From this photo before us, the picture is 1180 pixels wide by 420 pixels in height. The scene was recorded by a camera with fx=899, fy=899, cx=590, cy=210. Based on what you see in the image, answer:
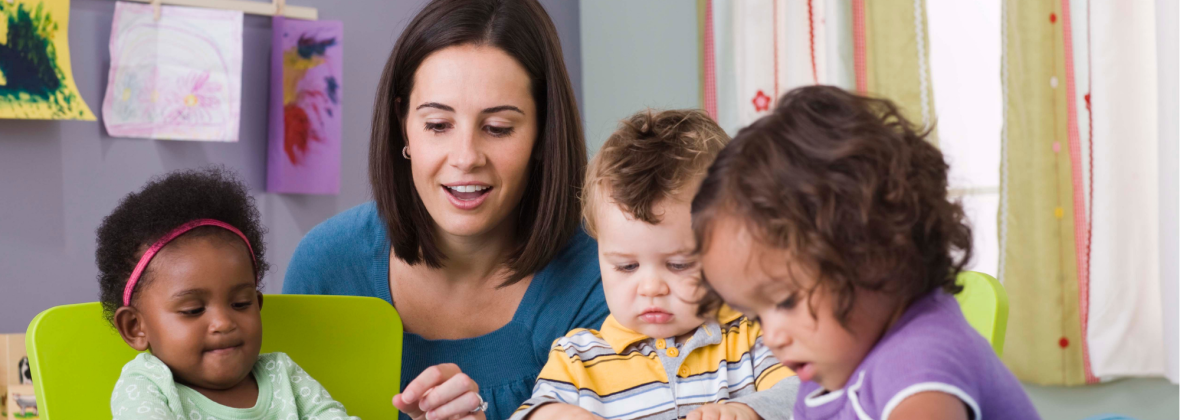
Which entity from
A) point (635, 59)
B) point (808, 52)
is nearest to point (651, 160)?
point (808, 52)

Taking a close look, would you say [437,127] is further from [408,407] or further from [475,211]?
[408,407]

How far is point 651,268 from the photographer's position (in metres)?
1.03

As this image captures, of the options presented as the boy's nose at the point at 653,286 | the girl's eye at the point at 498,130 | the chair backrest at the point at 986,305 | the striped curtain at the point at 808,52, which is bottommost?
the chair backrest at the point at 986,305

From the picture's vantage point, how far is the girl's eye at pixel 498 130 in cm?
128

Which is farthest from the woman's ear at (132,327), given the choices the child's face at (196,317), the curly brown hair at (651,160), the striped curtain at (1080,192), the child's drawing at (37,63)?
the child's drawing at (37,63)

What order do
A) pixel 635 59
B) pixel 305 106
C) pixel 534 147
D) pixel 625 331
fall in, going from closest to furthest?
pixel 625 331 < pixel 534 147 < pixel 305 106 < pixel 635 59

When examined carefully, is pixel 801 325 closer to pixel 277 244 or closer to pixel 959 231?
pixel 959 231

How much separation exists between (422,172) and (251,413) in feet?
1.30

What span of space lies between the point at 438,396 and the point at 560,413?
14cm

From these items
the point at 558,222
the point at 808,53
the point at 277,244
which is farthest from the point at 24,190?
the point at 808,53

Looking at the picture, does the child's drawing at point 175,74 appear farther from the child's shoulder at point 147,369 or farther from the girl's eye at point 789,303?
the girl's eye at point 789,303

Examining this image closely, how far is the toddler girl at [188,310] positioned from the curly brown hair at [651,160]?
0.43 meters

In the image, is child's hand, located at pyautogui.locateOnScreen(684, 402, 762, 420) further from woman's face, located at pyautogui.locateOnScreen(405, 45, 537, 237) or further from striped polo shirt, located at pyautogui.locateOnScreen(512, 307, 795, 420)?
woman's face, located at pyautogui.locateOnScreen(405, 45, 537, 237)

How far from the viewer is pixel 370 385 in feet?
4.24
